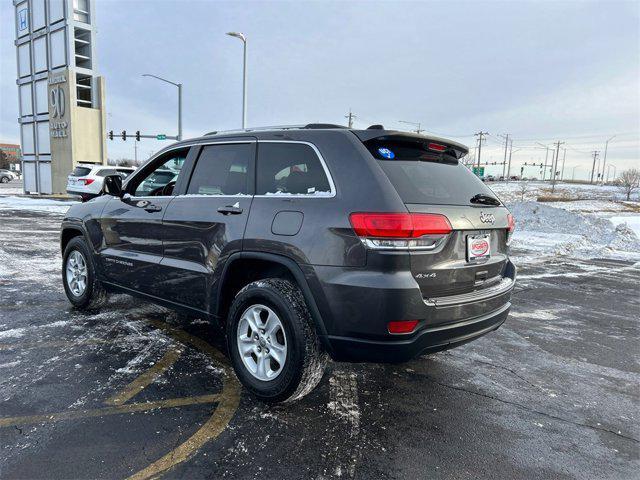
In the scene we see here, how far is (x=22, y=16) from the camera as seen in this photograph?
28.2 meters

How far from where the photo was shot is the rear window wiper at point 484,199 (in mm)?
3309

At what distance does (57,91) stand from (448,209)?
29.5 m

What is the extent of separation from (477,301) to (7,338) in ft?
13.6

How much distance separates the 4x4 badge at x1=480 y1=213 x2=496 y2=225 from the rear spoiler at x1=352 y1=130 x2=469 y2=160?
1.95ft

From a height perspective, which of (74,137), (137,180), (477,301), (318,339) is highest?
(74,137)

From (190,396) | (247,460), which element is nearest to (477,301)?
(247,460)

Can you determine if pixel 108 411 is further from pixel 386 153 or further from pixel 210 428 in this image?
pixel 386 153

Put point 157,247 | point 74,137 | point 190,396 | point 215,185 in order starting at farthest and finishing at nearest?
point 74,137, point 157,247, point 215,185, point 190,396

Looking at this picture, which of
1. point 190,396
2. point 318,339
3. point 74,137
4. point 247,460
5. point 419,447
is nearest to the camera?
point 247,460

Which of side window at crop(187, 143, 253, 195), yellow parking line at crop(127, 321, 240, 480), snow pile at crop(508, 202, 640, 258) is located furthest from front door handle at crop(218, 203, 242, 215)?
snow pile at crop(508, 202, 640, 258)

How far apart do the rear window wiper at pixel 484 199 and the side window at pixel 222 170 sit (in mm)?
1695

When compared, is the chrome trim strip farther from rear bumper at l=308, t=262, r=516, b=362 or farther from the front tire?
the front tire

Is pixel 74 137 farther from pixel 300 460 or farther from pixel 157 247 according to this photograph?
pixel 300 460

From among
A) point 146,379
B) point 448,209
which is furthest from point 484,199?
point 146,379
